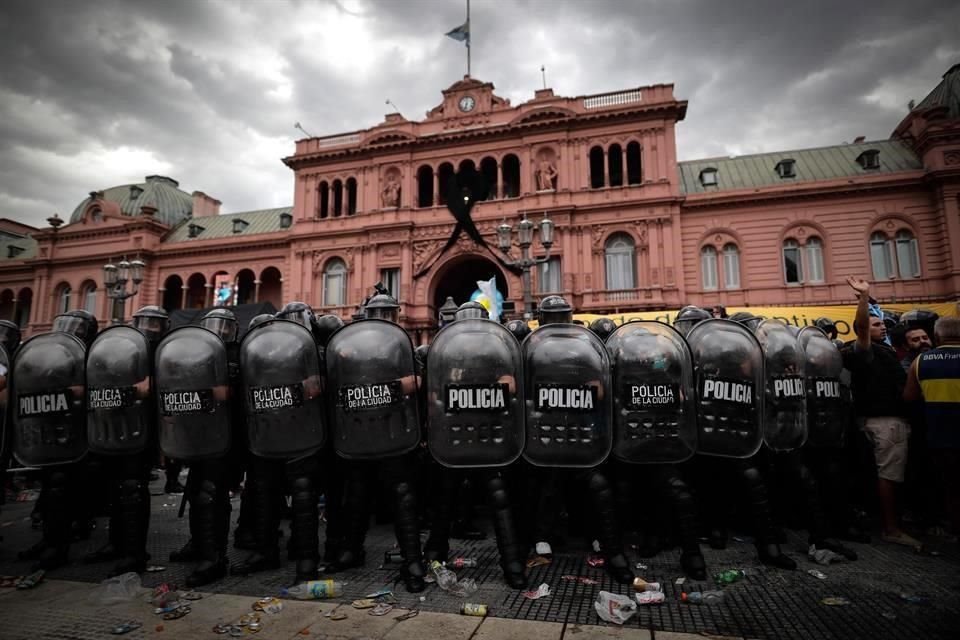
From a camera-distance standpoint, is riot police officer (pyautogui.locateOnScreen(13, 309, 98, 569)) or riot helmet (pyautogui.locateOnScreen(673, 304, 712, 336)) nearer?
riot police officer (pyautogui.locateOnScreen(13, 309, 98, 569))

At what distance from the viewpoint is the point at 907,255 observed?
2219 centimetres

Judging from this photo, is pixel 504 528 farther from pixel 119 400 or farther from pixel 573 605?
pixel 119 400

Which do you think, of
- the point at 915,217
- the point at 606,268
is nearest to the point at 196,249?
the point at 606,268

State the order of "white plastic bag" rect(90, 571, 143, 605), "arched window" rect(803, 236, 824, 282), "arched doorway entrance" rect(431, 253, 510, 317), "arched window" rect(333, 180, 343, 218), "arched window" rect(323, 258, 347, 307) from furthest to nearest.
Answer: "arched window" rect(333, 180, 343, 218) → "arched window" rect(323, 258, 347, 307) → "arched doorway entrance" rect(431, 253, 510, 317) → "arched window" rect(803, 236, 824, 282) → "white plastic bag" rect(90, 571, 143, 605)

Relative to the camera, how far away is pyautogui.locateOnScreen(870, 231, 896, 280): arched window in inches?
875

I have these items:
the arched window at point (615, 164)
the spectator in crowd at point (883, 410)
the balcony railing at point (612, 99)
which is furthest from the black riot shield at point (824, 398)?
the balcony railing at point (612, 99)

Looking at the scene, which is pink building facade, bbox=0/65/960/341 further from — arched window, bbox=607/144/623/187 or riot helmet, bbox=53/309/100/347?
riot helmet, bbox=53/309/100/347

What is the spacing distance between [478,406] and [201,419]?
2.50 meters

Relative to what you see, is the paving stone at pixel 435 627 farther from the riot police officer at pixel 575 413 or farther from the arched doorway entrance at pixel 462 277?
Result: the arched doorway entrance at pixel 462 277

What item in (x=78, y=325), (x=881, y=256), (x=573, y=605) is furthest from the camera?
(x=881, y=256)

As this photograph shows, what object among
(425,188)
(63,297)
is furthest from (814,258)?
(63,297)

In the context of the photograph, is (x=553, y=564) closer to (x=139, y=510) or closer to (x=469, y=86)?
(x=139, y=510)

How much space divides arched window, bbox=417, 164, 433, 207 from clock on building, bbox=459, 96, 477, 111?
3.81m

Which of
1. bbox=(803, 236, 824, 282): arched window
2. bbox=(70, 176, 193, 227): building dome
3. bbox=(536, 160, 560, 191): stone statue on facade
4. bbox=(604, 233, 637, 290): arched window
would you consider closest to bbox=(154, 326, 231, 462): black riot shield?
bbox=(604, 233, 637, 290): arched window
